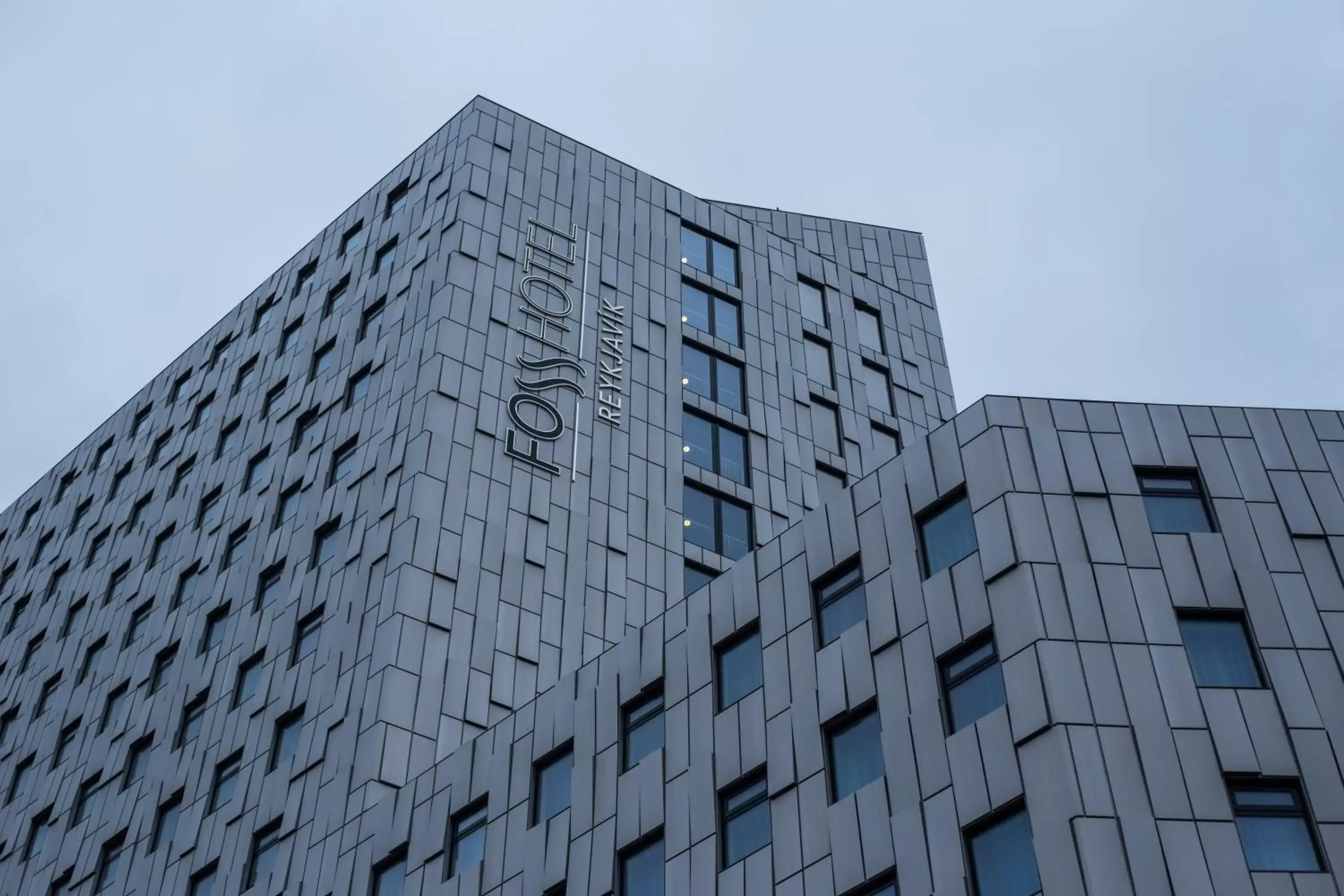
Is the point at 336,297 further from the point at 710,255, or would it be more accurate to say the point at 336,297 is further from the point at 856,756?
the point at 856,756

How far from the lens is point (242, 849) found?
5250cm

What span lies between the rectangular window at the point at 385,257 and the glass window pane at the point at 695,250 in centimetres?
1320

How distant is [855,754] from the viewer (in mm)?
33469

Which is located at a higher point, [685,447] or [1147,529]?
[685,447]

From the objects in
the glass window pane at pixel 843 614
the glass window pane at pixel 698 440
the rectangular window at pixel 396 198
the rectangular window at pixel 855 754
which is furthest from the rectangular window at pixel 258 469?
the rectangular window at pixel 855 754

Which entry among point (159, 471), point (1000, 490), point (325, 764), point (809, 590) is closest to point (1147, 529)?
point (1000, 490)

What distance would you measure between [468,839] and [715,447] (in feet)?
89.3

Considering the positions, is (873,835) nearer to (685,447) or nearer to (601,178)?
(685,447)

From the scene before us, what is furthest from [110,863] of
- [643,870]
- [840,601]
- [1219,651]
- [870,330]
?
[1219,651]

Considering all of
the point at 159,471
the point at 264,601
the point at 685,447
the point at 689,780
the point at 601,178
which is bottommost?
the point at 689,780

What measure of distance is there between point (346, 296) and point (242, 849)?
95.1 feet

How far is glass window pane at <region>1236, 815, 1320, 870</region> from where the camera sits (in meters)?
27.9

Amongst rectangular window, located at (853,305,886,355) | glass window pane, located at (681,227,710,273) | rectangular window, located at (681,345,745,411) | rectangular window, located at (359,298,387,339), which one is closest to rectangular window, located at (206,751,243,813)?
rectangular window, located at (359,298,387,339)

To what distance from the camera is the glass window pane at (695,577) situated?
2373 inches
